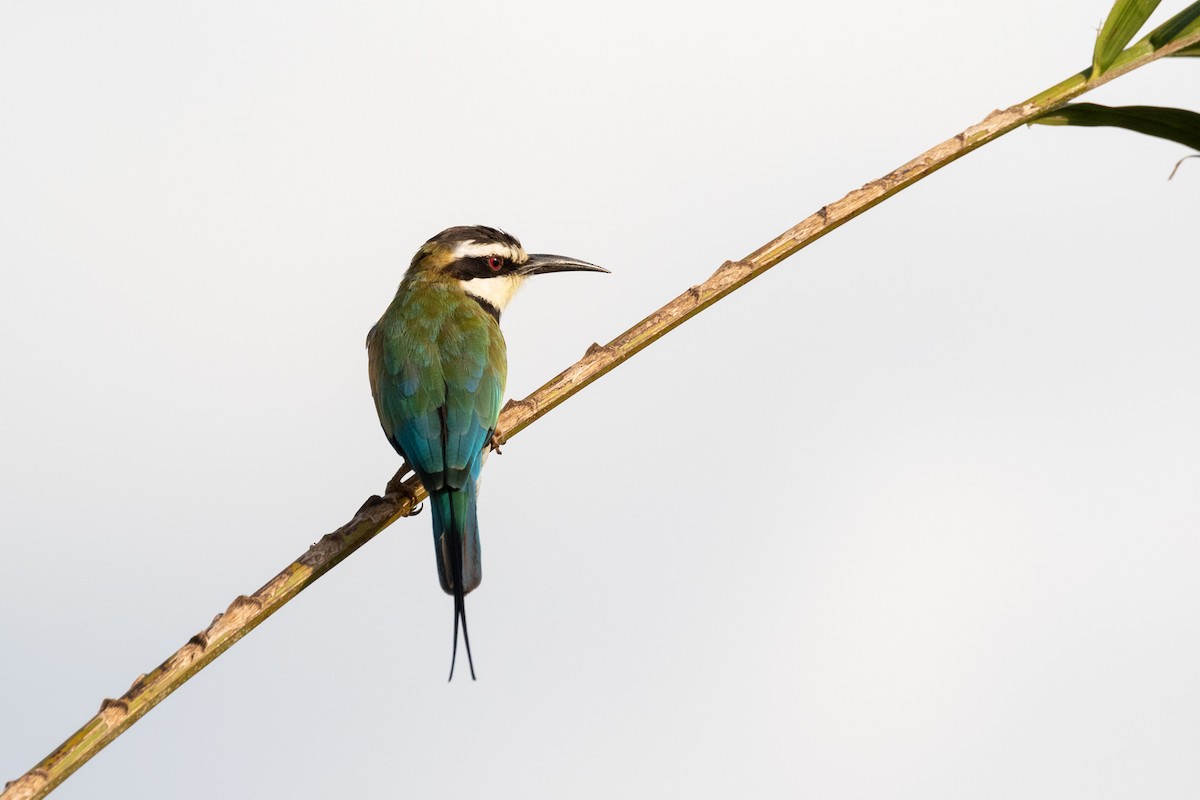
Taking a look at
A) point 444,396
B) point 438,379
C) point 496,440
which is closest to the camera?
point 496,440

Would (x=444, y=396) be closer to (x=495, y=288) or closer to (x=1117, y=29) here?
(x=495, y=288)

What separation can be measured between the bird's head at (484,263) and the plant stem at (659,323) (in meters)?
2.17

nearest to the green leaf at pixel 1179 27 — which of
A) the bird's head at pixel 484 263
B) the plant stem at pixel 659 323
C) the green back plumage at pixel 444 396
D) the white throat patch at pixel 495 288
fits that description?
the plant stem at pixel 659 323

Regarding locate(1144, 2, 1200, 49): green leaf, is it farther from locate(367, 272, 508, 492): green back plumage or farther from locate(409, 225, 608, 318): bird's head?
locate(409, 225, 608, 318): bird's head

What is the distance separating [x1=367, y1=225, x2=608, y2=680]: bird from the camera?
4516 millimetres

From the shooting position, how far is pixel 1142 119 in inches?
149

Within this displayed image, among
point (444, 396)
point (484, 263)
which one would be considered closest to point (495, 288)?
point (484, 263)

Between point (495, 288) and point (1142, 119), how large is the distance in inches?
124

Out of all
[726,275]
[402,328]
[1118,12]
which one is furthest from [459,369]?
[1118,12]

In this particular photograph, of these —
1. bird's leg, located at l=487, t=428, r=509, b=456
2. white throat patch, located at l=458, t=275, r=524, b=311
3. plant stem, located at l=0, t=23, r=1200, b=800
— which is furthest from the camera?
white throat patch, located at l=458, t=275, r=524, b=311

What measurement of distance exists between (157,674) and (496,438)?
1.88m

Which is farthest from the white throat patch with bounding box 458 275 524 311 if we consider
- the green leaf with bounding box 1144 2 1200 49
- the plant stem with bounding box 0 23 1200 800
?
the green leaf with bounding box 1144 2 1200 49

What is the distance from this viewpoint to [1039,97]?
3824mm

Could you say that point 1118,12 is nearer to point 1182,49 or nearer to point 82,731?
point 1182,49
